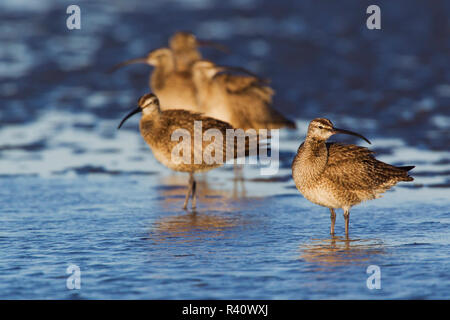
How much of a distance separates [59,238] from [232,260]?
65.8 inches

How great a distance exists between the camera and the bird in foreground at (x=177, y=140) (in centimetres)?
919

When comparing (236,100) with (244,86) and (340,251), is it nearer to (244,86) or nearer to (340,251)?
(244,86)

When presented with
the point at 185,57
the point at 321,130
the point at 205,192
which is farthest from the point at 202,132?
the point at 185,57

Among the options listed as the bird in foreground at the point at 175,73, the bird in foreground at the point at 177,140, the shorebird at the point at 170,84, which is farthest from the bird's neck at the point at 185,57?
the bird in foreground at the point at 177,140

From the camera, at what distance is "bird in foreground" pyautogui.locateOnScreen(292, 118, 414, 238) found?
7508 mm

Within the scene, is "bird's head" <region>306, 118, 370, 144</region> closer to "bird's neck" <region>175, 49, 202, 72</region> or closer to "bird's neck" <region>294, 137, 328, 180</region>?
"bird's neck" <region>294, 137, 328, 180</region>

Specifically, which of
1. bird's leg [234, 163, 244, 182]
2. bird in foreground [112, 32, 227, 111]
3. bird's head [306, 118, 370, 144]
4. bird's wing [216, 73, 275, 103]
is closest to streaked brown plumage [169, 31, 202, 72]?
bird in foreground [112, 32, 227, 111]

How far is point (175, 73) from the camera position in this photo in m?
12.6

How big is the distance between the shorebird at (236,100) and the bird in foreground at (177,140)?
2225mm

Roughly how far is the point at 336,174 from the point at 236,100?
4489 millimetres

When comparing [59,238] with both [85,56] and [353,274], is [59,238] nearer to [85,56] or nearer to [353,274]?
[353,274]

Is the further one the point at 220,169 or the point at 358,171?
the point at 220,169

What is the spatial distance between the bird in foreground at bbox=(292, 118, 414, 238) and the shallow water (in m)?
0.35
